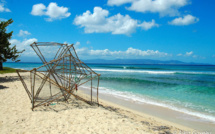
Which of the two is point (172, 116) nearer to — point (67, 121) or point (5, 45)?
point (67, 121)

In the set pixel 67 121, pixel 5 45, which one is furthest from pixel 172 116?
pixel 5 45

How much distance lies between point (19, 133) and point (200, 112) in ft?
25.8

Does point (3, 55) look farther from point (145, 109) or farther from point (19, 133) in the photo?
point (145, 109)

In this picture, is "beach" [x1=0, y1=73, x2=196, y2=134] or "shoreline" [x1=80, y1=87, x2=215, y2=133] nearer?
"beach" [x1=0, y1=73, x2=196, y2=134]

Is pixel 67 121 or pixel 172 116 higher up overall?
pixel 67 121

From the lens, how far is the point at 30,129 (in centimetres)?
450

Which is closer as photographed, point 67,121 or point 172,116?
point 67,121

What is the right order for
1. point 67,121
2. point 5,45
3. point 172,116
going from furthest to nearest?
point 5,45 → point 172,116 → point 67,121

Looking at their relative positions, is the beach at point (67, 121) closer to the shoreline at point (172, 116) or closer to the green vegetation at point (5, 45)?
the shoreline at point (172, 116)

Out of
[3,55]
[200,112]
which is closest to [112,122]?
[200,112]

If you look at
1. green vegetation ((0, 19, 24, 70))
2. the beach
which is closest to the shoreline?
the beach

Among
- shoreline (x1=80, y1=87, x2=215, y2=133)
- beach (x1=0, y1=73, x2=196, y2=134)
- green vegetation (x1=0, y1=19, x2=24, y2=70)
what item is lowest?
shoreline (x1=80, y1=87, x2=215, y2=133)

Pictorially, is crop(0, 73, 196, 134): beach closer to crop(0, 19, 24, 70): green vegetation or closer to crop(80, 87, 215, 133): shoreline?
crop(80, 87, 215, 133): shoreline

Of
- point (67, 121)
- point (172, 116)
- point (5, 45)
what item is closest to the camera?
point (67, 121)
